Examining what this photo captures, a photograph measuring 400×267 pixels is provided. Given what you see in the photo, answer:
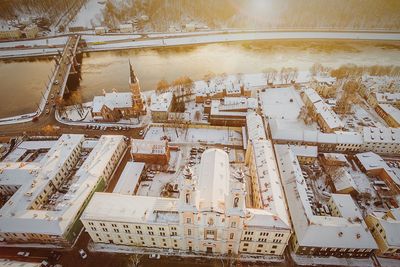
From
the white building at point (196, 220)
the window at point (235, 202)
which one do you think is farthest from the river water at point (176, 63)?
the window at point (235, 202)

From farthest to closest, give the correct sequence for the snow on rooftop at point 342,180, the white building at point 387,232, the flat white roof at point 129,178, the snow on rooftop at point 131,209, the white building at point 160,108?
the white building at point 160,108 < the snow on rooftop at point 342,180 < the flat white roof at point 129,178 < the white building at point 387,232 < the snow on rooftop at point 131,209

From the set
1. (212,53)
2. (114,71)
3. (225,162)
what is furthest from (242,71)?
(225,162)

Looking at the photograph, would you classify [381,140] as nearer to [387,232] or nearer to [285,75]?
[387,232]

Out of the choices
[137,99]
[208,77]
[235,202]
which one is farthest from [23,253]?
[208,77]

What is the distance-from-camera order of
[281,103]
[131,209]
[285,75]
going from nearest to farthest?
1. [131,209]
2. [281,103]
3. [285,75]

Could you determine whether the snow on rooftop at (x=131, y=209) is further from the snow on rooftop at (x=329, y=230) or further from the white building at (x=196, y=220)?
the snow on rooftop at (x=329, y=230)

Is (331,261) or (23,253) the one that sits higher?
(331,261)

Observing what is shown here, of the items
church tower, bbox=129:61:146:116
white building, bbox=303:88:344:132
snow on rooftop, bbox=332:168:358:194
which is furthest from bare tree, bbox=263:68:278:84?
snow on rooftop, bbox=332:168:358:194

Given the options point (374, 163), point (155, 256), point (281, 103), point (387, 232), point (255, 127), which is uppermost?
point (281, 103)
